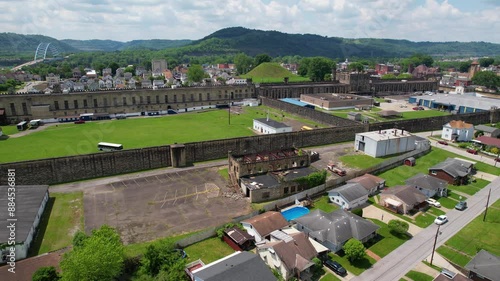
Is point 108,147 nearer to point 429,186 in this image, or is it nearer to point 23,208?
point 23,208

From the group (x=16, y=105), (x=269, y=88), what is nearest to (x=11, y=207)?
(x=16, y=105)

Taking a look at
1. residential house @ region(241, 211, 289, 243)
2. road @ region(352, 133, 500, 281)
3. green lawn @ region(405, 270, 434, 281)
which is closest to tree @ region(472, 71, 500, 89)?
road @ region(352, 133, 500, 281)

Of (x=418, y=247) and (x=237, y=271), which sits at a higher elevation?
(x=237, y=271)

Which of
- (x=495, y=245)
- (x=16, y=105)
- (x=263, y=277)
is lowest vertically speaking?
(x=495, y=245)

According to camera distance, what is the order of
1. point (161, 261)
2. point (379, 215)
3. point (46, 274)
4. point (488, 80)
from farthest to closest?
point (488, 80)
point (379, 215)
point (161, 261)
point (46, 274)

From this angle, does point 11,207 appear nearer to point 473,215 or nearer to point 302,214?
point 302,214

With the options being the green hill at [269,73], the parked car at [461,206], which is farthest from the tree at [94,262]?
the green hill at [269,73]

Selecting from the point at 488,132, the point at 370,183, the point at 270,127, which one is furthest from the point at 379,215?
the point at 488,132
